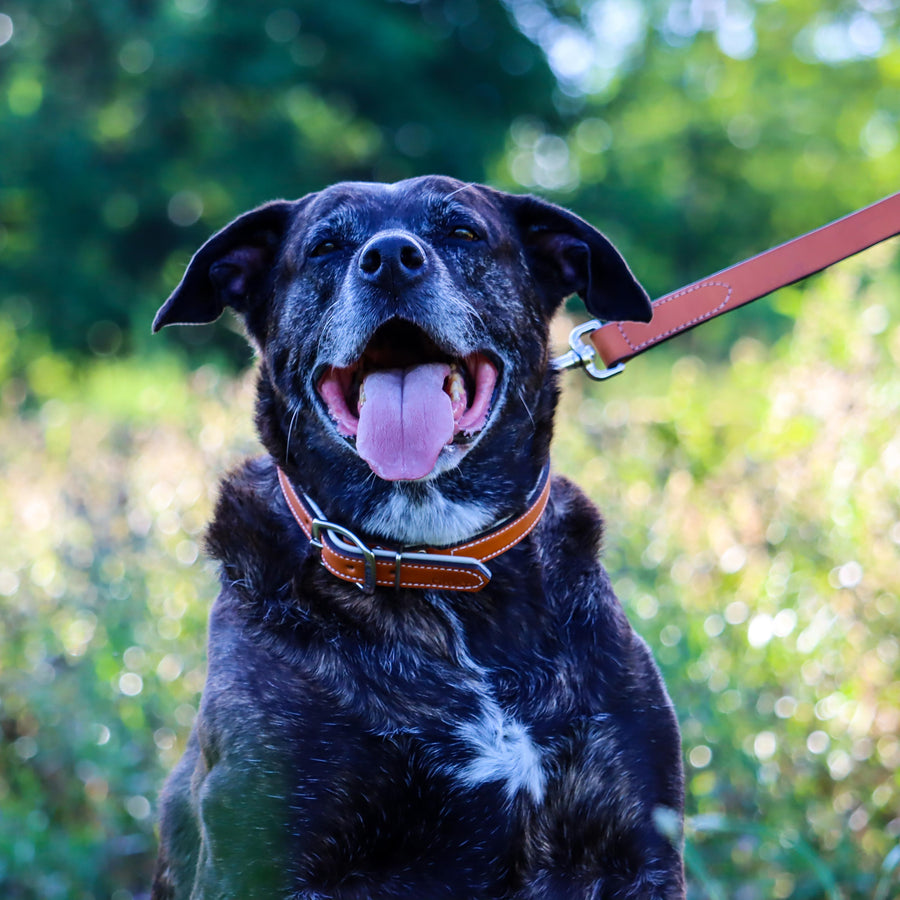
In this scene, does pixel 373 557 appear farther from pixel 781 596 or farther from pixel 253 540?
pixel 781 596

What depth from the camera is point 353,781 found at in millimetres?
2477

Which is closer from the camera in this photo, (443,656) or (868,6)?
(443,656)

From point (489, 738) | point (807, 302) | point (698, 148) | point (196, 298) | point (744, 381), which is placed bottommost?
point (698, 148)

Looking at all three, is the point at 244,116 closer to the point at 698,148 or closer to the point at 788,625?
the point at 698,148

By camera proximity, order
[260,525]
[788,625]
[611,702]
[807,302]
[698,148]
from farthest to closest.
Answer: [698,148], [807,302], [788,625], [260,525], [611,702]

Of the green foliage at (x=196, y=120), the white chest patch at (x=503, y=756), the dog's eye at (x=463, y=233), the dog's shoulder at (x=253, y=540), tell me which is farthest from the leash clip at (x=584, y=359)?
the green foliage at (x=196, y=120)

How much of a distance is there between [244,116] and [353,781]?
17.6 meters

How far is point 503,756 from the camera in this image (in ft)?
8.36

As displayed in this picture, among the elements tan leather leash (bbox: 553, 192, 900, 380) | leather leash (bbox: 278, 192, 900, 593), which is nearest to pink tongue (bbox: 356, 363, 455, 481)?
leather leash (bbox: 278, 192, 900, 593)

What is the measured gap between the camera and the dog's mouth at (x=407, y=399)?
275 cm

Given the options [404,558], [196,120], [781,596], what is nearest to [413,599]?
[404,558]

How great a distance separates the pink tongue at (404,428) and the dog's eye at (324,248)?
47 cm

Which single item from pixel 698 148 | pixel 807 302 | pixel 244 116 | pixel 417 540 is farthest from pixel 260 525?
pixel 698 148

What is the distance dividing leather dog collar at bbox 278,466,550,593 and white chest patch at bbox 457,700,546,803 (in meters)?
0.34
